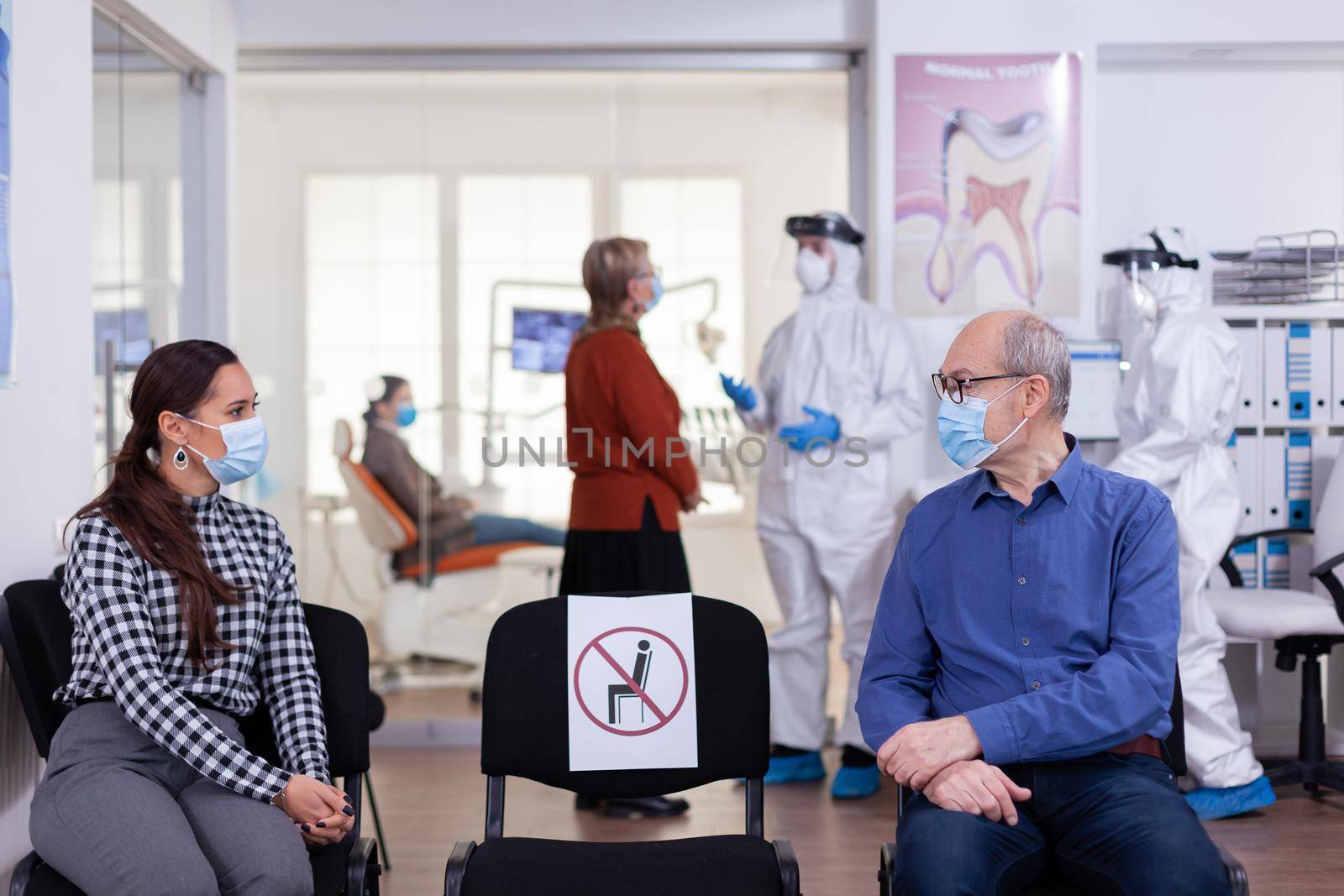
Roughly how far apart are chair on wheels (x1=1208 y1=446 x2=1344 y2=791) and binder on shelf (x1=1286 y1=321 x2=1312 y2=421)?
25 centimetres

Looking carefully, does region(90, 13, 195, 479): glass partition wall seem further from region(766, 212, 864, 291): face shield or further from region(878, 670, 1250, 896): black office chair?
region(878, 670, 1250, 896): black office chair

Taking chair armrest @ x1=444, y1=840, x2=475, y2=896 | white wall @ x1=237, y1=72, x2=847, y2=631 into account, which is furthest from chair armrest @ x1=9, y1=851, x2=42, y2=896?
white wall @ x1=237, y1=72, x2=847, y2=631

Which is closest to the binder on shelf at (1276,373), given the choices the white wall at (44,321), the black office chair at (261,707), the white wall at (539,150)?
the white wall at (539,150)

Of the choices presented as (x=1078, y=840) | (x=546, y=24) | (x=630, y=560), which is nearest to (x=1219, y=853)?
(x=1078, y=840)

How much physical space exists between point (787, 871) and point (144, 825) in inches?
35.8

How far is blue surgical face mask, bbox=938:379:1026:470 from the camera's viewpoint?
186 centimetres

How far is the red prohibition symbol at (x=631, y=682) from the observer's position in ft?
6.44

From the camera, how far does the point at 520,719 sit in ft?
6.40

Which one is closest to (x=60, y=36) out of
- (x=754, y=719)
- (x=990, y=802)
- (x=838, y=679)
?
(x=754, y=719)

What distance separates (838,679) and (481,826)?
1379 millimetres

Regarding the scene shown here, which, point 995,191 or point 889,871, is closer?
point 889,871

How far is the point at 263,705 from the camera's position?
204 centimetres

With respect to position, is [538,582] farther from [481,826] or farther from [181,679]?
[181,679]

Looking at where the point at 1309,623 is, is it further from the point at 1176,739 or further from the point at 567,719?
the point at 567,719
